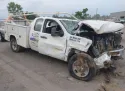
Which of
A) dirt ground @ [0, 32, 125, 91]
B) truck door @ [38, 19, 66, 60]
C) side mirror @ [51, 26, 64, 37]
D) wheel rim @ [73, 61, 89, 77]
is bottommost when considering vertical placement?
dirt ground @ [0, 32, 125, 91]

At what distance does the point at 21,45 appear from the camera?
8266 millimetres

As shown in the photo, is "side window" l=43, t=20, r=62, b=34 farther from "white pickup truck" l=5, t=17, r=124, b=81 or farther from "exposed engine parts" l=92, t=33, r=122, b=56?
"exposed engine parts" l=92, t=33, r=122, b=56

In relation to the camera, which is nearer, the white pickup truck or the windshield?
the white pickup truck

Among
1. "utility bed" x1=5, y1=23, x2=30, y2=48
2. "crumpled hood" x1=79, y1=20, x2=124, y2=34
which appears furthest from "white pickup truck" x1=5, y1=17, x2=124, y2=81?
"utility bed" x1=5, y1=23, x2=30, y2=48

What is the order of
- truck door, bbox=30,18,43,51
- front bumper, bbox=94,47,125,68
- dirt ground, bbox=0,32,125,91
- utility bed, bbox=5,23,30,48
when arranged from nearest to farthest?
dirt ground, bbox=0,32,125,91 < front bumper, bbox=94,47,125,68 < truck door, bbox=30,18,43,51 < utility bed, bbox=5,23,30,48

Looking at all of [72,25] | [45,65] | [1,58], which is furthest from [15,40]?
[72,25]

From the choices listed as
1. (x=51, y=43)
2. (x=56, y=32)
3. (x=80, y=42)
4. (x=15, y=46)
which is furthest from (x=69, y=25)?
(x=15, y=46)

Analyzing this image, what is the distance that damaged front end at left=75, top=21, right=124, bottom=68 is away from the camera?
5648 mm

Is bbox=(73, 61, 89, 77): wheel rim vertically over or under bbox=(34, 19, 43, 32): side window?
under

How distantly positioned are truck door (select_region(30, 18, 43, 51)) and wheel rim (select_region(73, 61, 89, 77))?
227cm

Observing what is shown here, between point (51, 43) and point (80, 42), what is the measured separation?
4.56 feet

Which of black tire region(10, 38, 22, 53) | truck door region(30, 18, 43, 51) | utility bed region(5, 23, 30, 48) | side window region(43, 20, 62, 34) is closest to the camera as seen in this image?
side window region(43, 20, 62, 34)

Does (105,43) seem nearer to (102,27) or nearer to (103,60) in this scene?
(102,27)

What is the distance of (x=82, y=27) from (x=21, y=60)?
3.12 m
